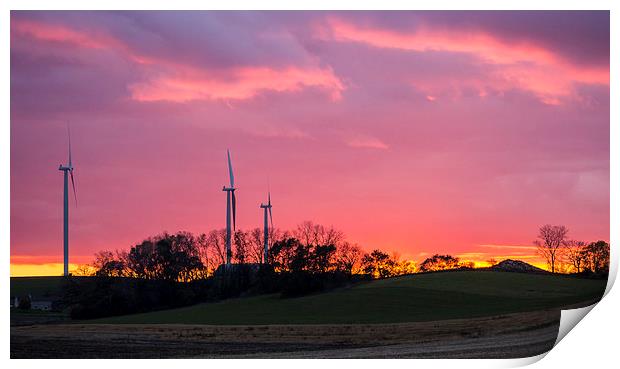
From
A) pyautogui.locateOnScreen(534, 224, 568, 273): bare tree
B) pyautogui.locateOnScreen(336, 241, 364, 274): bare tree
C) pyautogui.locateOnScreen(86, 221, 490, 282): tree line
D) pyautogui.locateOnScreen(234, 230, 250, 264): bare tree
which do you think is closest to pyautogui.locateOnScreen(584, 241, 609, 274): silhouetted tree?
pyautogui.locateOnScreen(534, 224, 568, 273): bare tree

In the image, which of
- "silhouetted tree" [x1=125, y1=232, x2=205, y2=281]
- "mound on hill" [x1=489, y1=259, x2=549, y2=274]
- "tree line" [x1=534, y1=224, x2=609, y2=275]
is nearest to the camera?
"tree line" [x1=534, y1=224, x2=609, y2=275]

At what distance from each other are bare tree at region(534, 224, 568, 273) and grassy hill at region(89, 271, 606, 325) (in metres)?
0.84

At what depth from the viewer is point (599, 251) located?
29984mm

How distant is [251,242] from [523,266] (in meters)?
16.7

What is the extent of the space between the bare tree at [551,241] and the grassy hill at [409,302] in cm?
84

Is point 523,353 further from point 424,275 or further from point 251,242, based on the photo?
point 251,242

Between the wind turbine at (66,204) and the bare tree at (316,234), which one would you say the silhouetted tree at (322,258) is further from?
the wind turbine at (66,204)

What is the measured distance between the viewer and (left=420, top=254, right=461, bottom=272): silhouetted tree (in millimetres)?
36675

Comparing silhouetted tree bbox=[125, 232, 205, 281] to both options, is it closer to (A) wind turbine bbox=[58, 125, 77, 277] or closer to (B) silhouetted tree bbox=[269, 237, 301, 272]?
(B) silhouetted tree bbox=[269, 237, 301, 272]

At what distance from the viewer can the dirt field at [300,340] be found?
2798cm

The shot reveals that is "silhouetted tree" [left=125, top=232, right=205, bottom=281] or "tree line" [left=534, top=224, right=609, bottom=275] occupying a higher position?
"silhouetted tree" [left=125, top=232, right=205, bottom=281]
